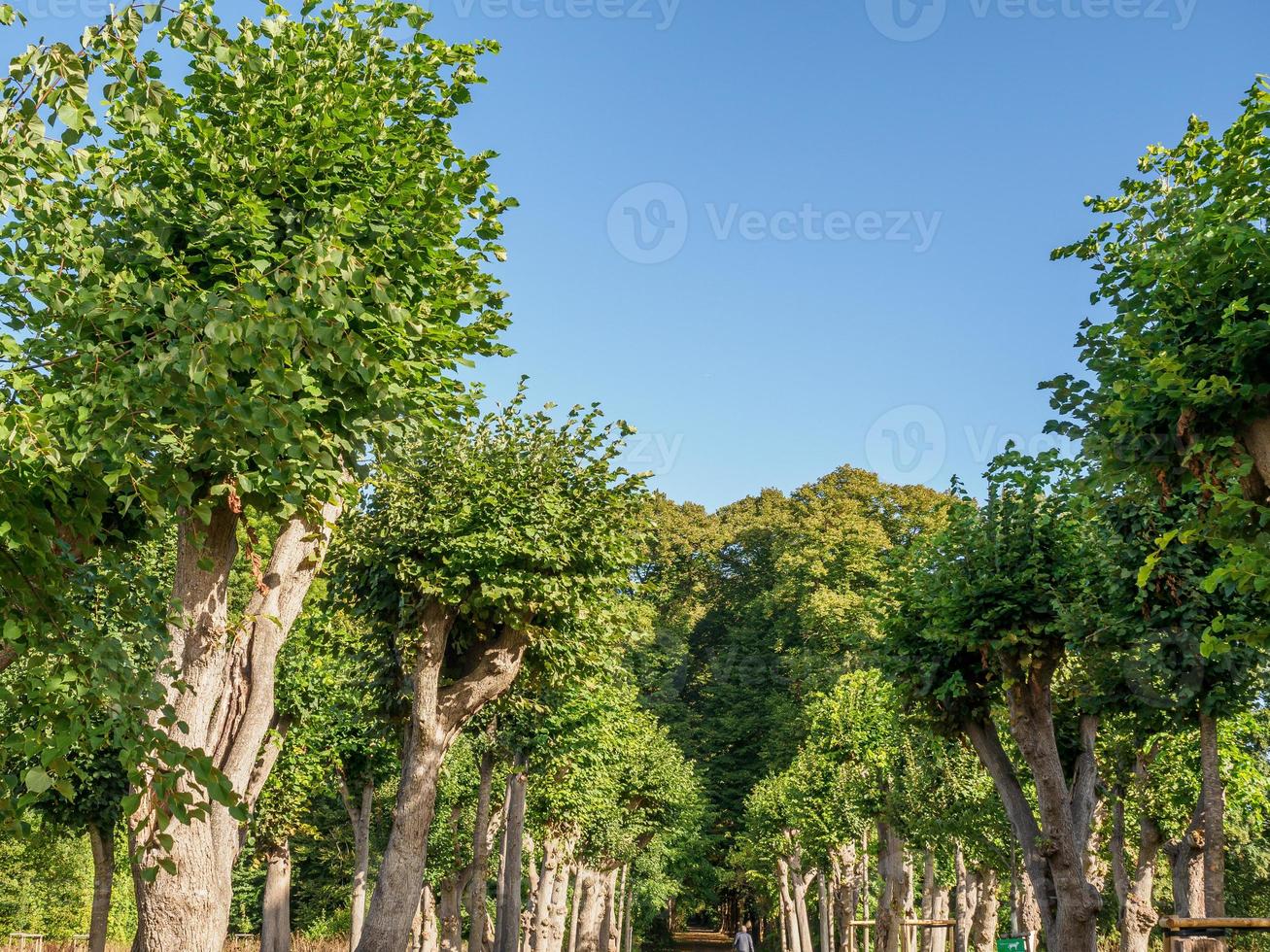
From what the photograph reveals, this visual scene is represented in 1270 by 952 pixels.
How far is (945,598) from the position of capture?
43.7 ft

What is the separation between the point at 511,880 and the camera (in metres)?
21.3

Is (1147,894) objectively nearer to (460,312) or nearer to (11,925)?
(460,312)

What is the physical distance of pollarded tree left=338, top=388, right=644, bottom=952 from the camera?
1349 centimetres

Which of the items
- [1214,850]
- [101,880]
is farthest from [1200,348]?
[101,880]

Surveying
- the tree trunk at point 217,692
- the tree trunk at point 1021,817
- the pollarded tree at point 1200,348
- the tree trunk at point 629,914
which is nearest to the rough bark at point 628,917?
the tree trunk at point 629,914

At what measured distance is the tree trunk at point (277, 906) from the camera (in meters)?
24.5

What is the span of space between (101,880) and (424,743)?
1044 cm

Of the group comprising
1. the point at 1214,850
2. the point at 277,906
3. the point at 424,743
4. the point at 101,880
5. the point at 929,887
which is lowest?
the point at 929,887

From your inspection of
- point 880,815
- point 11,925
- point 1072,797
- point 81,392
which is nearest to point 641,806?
point 880,815

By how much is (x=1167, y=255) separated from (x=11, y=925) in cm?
3725

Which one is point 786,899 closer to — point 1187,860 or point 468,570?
point 1187,860

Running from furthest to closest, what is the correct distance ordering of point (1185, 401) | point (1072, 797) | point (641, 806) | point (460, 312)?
point (641, 806) → point (1072, 797) → point (460, 312) → point (1185, 401)

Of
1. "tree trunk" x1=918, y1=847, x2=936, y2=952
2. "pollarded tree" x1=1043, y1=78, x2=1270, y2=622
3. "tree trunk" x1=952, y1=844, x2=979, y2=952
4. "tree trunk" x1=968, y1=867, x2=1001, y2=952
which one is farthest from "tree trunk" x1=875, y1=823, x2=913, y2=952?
"pollarded tree" x1=1043, y1=78, x2=1270, y2=622

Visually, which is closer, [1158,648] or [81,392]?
[81,392]
